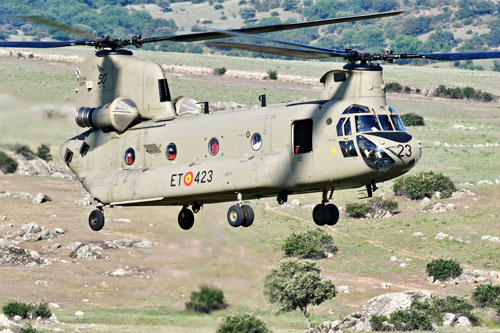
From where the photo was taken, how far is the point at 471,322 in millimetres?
62188

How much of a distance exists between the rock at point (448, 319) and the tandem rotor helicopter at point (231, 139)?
94.1 ft

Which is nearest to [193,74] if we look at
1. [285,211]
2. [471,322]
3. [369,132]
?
[285,211]

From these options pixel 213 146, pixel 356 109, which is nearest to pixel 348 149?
pixel 356 109

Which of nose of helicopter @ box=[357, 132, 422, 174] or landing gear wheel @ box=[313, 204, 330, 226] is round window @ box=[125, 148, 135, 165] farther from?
nose of helicopter @ box=[357, 132, 422, 174]

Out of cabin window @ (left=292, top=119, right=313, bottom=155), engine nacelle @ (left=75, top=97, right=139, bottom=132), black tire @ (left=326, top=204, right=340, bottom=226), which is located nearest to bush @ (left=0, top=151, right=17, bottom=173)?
engine nacelle @ (left=75, top=97, right=139, bottom=132)

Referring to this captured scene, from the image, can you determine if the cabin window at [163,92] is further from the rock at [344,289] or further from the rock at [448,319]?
the rock at [344,289]

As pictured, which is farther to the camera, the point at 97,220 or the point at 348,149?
the point at 97,220

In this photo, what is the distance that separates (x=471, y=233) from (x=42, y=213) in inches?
1200

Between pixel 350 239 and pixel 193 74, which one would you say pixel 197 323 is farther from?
pixel 193 74

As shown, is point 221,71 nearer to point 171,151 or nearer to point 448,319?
point 448,319

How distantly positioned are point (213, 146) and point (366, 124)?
17.1ft

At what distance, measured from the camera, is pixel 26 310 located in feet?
198

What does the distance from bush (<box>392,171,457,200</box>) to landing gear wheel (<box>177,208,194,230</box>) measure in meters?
51.1

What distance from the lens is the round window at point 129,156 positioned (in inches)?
1412
